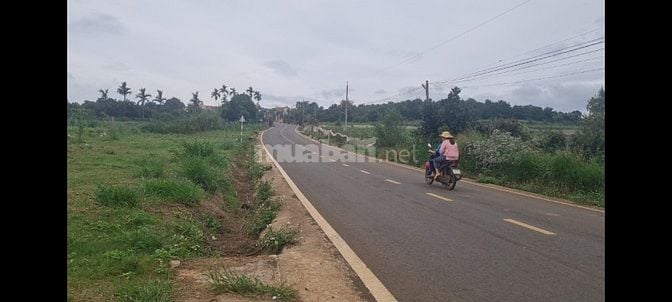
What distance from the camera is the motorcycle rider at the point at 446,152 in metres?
14.0

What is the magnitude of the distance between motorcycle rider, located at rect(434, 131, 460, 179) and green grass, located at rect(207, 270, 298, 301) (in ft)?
32.9

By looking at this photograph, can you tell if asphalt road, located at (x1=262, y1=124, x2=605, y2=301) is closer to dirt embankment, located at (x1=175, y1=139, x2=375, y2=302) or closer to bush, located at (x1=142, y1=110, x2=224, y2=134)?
dirt embankment, located at (x1=175, y1=139, x2=375, y2=302)

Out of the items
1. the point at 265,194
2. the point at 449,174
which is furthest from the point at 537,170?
the point at 265,194

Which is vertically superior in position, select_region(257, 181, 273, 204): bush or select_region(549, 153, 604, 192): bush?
select_region(549, 153, 604, 192): bush

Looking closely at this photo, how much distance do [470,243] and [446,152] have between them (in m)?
7.36

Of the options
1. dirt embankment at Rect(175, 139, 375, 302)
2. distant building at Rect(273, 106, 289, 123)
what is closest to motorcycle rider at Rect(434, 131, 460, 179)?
dirt embankment at Rect(175, 139, 375, 302)

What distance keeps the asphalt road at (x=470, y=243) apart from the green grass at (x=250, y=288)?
3.45 ft

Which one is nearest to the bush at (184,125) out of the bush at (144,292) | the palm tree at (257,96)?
the bush at (144,292)

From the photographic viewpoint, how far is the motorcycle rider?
1403 centimetres

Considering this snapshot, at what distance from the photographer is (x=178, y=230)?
7352 millimetres
